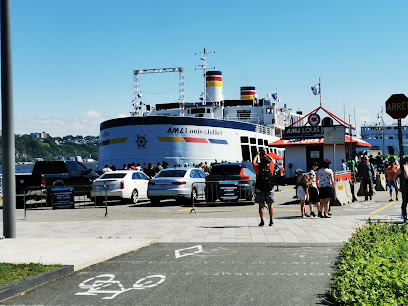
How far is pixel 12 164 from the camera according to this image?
11.6 m

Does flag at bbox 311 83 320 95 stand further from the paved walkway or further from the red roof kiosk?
the paved walkway

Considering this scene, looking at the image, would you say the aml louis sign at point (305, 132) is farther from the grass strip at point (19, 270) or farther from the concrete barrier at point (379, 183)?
the grass strip at point (19, 270)

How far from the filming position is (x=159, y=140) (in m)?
44.9

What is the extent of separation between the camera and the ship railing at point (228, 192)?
20.9 meters

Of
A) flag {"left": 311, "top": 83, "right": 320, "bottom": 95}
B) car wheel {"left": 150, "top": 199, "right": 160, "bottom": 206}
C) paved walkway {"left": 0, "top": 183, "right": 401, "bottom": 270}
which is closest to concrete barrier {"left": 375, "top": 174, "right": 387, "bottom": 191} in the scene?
car wheel {"left": 150, "top": 199, "right": 160, "bottom": 206}

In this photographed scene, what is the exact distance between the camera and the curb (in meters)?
6.82

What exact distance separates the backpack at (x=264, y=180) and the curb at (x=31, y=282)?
23.0 ft

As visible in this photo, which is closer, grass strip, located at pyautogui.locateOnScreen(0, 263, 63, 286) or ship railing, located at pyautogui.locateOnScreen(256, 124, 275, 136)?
grass strip, located at pyautogui.locateOnScreen(0, 263, 63, 286)

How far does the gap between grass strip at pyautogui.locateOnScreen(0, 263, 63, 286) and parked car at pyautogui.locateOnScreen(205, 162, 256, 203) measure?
12.7 meters

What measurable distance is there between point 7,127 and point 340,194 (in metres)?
13.4

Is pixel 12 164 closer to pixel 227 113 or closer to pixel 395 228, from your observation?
pixel 395 228

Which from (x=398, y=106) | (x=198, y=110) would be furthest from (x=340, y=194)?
(x=198, y=110)

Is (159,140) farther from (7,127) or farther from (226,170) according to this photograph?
(7,127)

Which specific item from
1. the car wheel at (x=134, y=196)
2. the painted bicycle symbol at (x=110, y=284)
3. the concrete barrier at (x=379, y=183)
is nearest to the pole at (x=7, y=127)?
the painted bicycle symbol at (x=110, y=284)
